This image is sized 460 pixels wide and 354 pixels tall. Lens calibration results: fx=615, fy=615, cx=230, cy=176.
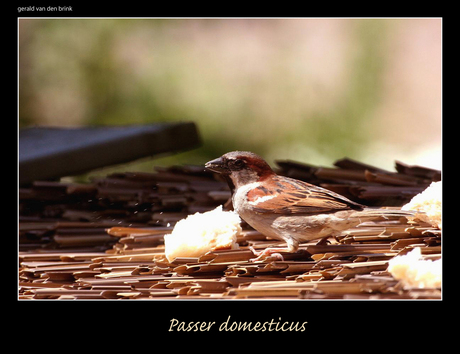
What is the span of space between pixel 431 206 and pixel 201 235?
92 cm

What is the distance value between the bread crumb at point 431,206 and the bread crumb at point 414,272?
442 mm

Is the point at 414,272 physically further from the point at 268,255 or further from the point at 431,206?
the point at 268,255

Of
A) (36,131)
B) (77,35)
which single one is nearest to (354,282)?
(36,131)

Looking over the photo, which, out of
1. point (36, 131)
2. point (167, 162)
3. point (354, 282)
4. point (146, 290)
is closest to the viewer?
point (354, 282)

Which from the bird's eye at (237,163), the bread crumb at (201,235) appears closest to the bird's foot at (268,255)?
the bread crumb at (201,235)

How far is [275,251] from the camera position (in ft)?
8.29

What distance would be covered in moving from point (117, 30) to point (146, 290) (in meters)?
4.21

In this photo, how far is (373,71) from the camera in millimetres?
6031

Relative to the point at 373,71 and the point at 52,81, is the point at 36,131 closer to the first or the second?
the point at 52,81

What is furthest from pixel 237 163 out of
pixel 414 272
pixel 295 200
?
pixel 414 272

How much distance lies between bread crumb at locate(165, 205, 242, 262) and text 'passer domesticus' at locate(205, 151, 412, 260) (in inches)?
5.1

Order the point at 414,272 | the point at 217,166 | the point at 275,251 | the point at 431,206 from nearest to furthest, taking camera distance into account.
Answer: the point at 414,272 → the point at 431,206 → the point at 275,251 → the point at 217,166

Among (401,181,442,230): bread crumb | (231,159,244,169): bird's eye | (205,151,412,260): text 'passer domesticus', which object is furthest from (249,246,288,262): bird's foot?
(401,181,442,230): bread crumb

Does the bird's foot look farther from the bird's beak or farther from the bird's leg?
the bird's beak
